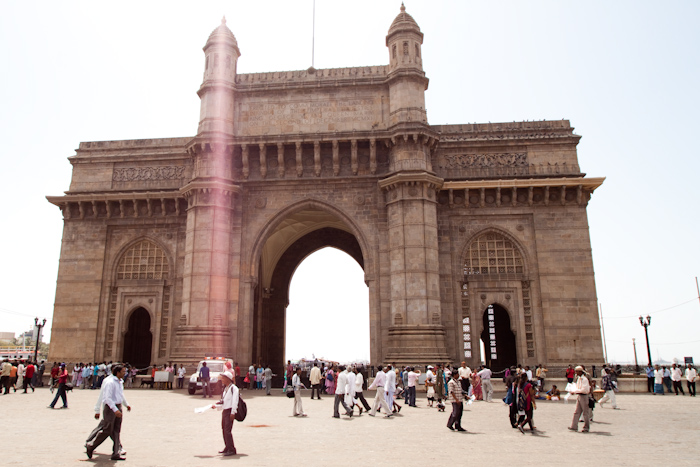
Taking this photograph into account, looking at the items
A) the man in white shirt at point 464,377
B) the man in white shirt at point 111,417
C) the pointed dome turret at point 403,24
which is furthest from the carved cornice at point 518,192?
the man in white shirt at point 111,417

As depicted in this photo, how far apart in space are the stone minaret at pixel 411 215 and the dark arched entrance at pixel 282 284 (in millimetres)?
9864

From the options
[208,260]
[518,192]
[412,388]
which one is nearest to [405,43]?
[518,192]

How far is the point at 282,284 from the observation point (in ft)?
111

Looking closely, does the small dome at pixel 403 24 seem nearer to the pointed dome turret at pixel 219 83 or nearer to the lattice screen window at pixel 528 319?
the pointed dome turret at pixel 219 83

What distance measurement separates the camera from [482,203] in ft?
83.6

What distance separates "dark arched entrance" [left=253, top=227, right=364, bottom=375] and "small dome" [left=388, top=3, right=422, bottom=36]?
12.5 meters

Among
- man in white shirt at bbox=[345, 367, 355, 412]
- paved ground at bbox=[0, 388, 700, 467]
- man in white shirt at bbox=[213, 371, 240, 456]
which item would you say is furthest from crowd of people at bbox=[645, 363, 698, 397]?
man in white shirt at bbox=[213, 371, 240, 456]

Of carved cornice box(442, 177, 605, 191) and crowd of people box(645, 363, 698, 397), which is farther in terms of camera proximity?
carved cornice box(442, 177, 605, 191)

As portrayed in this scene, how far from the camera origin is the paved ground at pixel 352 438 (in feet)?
27.3

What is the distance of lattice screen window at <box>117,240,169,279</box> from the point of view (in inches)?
1054

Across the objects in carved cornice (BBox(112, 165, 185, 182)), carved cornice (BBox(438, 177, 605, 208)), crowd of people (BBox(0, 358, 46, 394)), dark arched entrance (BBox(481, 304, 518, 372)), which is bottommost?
crowd of people (BBox(0, 358, 46, 394))

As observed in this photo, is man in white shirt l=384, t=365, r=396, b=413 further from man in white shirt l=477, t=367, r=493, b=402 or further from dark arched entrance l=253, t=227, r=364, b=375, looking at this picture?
dark arched entrance l=253, t=227, r=364, b=375

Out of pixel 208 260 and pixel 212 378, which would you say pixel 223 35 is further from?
pixel 212 378

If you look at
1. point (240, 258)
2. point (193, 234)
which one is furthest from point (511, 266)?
point (193, 234)
